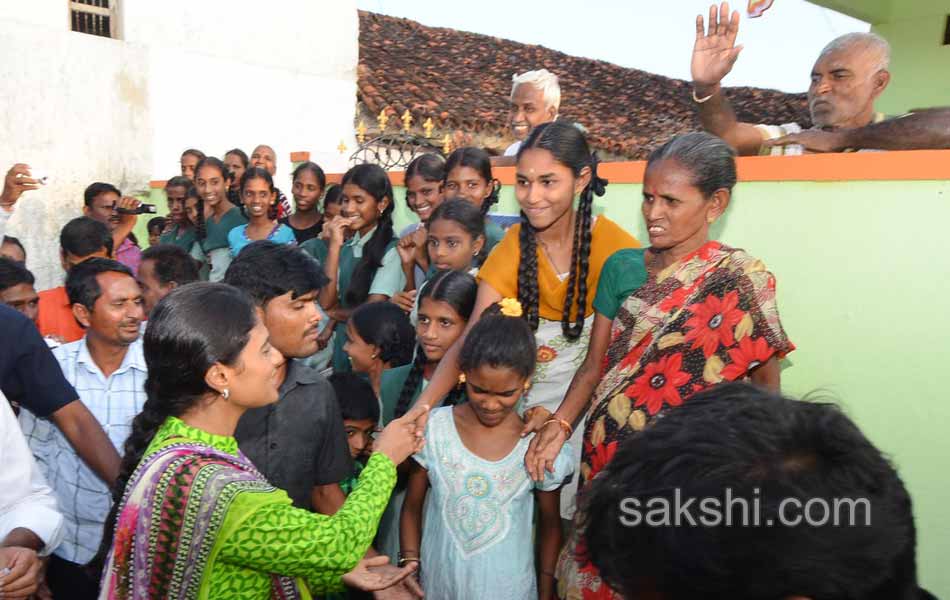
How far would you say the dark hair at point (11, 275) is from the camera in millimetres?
3484

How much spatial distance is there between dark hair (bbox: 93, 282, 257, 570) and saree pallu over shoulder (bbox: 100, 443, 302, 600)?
137 millimetres

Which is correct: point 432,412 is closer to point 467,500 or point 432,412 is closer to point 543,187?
point 467,500

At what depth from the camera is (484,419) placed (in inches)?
98.9

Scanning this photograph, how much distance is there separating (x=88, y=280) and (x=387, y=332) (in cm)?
118

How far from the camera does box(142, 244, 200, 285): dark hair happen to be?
378cm

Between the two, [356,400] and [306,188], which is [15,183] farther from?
[356,400]

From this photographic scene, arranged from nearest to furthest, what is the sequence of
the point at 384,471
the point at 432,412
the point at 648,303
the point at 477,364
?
1. the point at 384,471
2. the point at 648,303
3. the point at 477,364
4. the point at 432,412

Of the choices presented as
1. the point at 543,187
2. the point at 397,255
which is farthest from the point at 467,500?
the point at 397,255

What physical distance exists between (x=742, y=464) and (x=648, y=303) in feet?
4.35

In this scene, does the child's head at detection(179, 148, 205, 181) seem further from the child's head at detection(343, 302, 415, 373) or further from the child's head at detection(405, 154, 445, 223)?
the child's head at detection(343, 302, 415, 373)

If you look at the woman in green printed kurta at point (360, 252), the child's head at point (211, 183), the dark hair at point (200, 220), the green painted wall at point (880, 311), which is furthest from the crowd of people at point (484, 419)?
the dark hair at point (200, 220)

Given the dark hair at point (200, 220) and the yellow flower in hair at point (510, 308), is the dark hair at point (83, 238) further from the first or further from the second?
the yellow flower in hair at point (510, 308)

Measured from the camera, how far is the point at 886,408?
259cm

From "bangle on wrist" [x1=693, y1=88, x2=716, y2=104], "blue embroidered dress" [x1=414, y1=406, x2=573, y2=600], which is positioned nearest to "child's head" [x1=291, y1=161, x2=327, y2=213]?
"bangle on wrist" [x1=693, y1=88, x2=716, y2=104]
